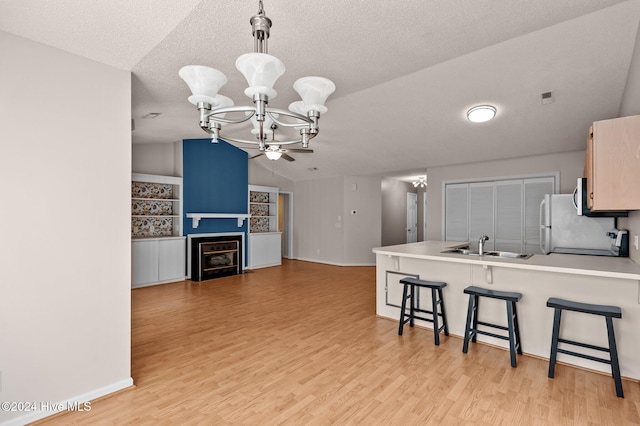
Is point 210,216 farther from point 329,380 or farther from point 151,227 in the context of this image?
point 329,380

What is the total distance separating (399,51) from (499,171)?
4.10m

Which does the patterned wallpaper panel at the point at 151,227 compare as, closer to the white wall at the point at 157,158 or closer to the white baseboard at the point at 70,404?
the white wall at the point at 157,158

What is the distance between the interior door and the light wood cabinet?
326 inches

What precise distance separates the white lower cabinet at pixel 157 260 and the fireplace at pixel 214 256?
20 cm

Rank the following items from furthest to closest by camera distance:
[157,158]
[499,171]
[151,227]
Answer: [157,158], [151,227], [499,171]

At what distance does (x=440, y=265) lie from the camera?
3.69 metres

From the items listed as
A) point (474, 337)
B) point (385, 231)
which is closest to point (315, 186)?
point (385, 231)

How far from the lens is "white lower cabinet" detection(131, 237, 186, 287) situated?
5.80 metres

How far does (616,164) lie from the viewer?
2.25 m

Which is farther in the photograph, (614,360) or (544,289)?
(544,289)

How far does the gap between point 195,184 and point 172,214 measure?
2.55 ft

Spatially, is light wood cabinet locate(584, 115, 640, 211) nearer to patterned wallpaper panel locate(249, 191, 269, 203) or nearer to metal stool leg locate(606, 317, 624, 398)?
metal stool leg locate(606, 317, 624, 398)

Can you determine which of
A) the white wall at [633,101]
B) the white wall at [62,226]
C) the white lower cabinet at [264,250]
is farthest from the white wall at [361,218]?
the white wall at [62,226]

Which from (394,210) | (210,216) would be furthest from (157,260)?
(394,210)
